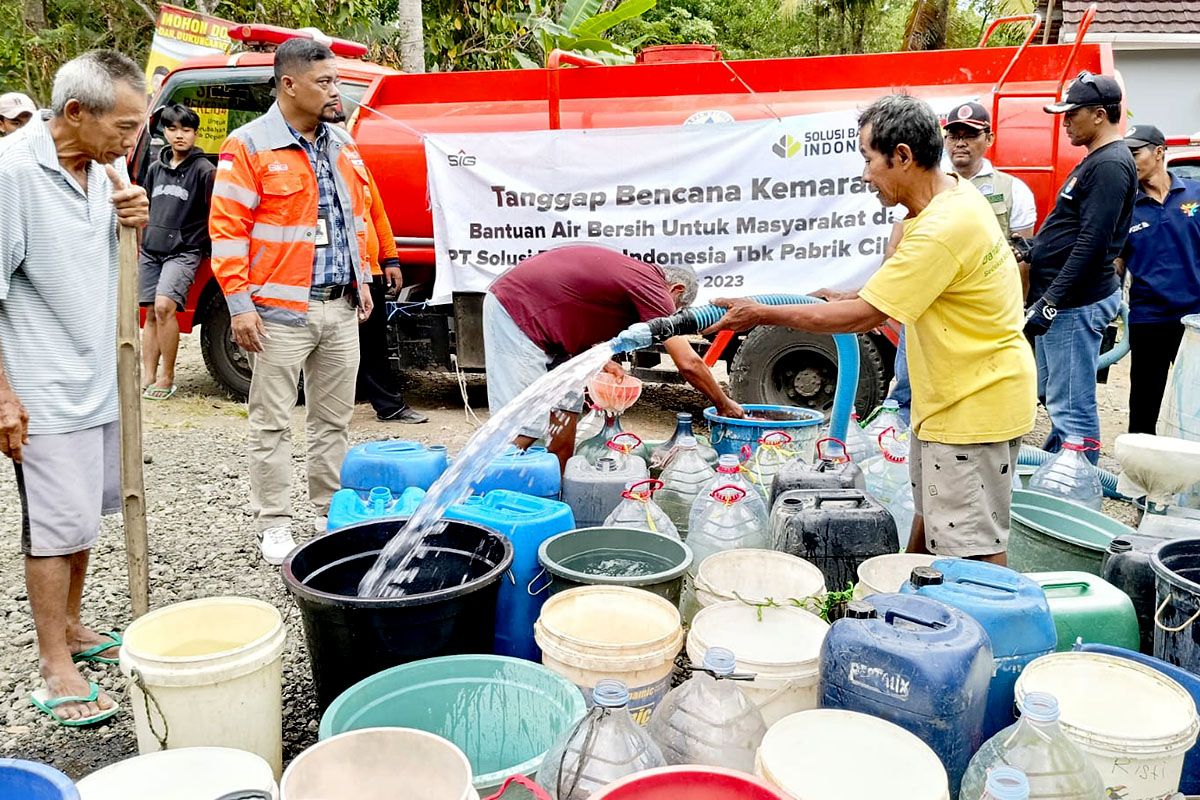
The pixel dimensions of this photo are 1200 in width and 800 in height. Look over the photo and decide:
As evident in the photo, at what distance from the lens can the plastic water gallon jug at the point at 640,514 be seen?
316 cm

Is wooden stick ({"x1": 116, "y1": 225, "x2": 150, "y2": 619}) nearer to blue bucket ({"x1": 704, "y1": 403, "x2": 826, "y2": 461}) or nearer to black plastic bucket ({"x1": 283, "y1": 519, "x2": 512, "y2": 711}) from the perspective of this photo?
black plastic bucket ({"x1": 283, "y1": 519, "x2": 512, "y2": 711})

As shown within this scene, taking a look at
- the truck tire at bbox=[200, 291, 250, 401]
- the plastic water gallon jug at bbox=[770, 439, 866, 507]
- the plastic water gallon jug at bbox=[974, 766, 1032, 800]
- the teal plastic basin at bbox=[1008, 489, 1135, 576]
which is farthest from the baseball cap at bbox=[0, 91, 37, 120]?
the plastic water gallon jug at bbox=[974, 766, 1032, 800]

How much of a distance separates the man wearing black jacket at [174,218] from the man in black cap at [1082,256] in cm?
535

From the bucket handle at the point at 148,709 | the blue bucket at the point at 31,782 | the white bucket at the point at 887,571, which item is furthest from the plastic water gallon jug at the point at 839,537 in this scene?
the blue bucket at the point at 31,782

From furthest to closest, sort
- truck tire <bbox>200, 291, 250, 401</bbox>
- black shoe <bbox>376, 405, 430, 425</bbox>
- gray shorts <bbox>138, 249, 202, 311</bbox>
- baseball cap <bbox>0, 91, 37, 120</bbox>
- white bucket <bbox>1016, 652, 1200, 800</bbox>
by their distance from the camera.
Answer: truck tire <bbox>200, 291, 250, 401</bbox> → black shoe <bbox>376, 405, 430, 425</bbox> → gray shorts <bbox>138, 249, 202, 311</bbox> → baseball cap <bbox>0, 91, 37, 120</bbox> → white bucket <bbox>1016, 652, 1200, 800</bbox>

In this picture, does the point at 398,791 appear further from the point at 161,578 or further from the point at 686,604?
the point at 161,578

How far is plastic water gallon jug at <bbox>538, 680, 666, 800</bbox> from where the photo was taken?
1706 mm

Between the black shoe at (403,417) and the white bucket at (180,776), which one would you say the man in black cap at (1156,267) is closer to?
the black shoe at (403,417)

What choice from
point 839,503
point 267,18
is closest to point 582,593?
point 839,503

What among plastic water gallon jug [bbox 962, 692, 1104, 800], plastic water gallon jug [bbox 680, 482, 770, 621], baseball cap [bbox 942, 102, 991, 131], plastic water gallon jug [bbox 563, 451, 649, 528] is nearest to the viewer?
plastic water gallon jug [bbox 962, 692, 1104, 800]

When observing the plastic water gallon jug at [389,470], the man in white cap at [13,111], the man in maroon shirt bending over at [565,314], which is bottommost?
the plastic water gallon jug at [389,470]

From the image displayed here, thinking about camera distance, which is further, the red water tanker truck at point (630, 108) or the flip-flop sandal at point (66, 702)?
the red water tanker truck at point (630, 108)

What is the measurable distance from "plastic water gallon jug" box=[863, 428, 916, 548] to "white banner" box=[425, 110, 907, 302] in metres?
1.95

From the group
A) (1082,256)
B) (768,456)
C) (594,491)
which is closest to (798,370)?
(1082,256)
